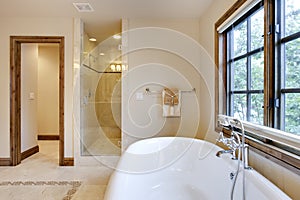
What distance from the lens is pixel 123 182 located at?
1.73 m

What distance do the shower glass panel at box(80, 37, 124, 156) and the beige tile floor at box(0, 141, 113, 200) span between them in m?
0.42

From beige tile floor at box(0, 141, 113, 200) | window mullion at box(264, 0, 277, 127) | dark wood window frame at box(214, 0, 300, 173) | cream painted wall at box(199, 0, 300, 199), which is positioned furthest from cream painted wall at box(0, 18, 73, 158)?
window mullion at box(264, 0, 277, 127)

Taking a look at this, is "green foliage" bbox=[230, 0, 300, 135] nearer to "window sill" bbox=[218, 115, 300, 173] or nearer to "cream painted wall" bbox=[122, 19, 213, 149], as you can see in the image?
"window sill" bbox=[218, 115, 300, 173]

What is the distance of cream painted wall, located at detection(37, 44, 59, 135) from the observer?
5.87 m

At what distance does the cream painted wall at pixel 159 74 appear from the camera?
12.2 ft

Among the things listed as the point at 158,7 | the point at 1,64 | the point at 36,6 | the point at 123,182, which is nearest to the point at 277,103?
the point at 123,182

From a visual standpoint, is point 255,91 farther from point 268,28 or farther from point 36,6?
point 36,6

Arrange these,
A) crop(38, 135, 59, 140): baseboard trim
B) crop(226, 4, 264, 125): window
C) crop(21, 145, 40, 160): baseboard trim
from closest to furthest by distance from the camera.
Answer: crop(226, 4, 264, 125): window, crop(21, 145, 40, 160): baseboard trim, crop(38, 135, 59, 140): baseboard trim

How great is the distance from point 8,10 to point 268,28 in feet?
11.4

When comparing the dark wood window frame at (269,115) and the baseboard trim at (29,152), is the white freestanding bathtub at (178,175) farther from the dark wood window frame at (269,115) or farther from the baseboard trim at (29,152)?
the baseboard trim at (29,152)

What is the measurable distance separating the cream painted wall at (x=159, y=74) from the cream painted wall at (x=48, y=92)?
A: 114 inches

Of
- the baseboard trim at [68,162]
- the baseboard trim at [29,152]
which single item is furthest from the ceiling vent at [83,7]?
the baseboard trim at [29,152]

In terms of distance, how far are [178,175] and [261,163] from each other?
108cm

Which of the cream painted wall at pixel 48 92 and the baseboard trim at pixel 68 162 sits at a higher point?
the cream painted wall at pixel 48 92
